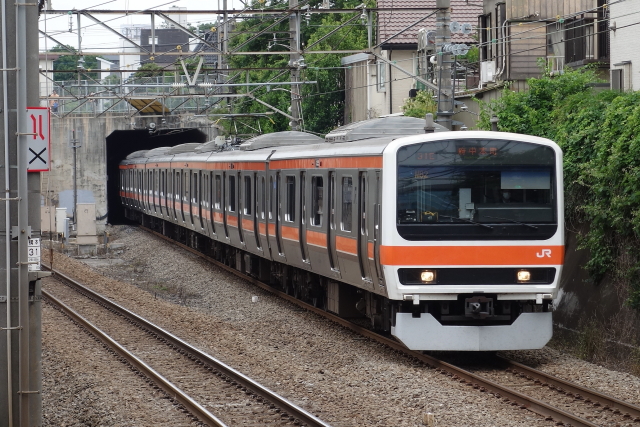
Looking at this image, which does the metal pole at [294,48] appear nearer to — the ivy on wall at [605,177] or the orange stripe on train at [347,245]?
the ivy on wall at [605,177]

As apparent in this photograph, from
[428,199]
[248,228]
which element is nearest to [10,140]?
[428,199]

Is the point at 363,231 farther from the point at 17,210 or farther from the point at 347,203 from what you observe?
the point at 17,210

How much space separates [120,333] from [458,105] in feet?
29.1

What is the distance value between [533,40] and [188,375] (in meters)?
13.9

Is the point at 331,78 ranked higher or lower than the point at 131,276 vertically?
higher

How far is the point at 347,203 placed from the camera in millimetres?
12531

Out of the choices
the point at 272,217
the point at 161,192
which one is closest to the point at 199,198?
the point at 161,192

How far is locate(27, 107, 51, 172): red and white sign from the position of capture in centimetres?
805

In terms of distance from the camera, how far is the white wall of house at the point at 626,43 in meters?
17.0

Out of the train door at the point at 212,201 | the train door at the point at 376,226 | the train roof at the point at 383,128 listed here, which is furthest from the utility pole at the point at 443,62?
the train door at the point at 212,201

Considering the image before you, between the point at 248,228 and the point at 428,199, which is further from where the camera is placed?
the point at 248,228

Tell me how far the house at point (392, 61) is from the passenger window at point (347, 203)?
17.3 m

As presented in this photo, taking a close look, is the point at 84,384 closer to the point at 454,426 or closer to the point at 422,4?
the point at 454,426

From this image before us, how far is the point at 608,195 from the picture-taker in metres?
13.1
